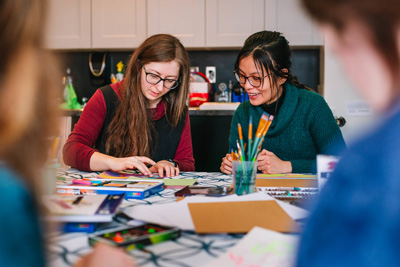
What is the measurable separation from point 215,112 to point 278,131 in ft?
3.86

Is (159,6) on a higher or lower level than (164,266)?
higher

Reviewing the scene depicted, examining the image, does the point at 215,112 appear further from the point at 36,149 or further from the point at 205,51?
the point at 36,149

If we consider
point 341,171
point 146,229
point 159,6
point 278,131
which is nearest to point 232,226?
point 146,229

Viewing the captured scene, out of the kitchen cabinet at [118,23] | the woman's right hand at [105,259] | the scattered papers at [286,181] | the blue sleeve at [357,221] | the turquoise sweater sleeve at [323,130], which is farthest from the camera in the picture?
the kitchen cabinet at [118,23]

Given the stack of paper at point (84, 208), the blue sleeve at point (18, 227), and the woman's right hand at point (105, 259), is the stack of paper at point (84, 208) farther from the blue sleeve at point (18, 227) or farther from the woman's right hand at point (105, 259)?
the blue sleeve at point (18, 227)

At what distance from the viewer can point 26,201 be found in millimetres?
318

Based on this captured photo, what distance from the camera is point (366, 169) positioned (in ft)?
0.98

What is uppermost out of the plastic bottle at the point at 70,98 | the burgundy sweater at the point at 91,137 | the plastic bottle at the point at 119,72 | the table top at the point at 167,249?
the plastic bottle at the point at 119,72

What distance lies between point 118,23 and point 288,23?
1.37m

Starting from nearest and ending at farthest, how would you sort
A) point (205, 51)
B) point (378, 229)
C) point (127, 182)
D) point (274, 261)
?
1. point (378, 229)
2. point (274, 261)
3. point (127, 182)
4. point (205, 51)

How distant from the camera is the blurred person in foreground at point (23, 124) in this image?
30cm

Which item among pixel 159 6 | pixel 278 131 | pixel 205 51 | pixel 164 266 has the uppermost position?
pixel 159 6

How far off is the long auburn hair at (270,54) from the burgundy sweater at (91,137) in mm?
431

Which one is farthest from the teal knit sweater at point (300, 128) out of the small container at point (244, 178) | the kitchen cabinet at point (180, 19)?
the kitchen cabinet at point (180, 19)
